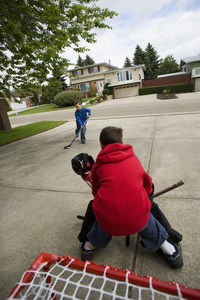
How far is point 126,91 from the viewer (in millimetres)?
33969

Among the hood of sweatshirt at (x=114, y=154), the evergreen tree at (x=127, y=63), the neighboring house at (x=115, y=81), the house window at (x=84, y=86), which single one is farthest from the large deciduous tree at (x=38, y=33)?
the evergreen tree at (x=127, y=63)

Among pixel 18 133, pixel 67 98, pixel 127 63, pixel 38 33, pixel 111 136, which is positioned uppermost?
pixel 127 63

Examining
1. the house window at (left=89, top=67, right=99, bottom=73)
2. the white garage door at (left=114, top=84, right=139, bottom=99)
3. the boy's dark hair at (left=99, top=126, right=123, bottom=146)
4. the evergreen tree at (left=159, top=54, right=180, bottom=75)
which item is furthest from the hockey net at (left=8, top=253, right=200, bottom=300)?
the evergreen tree at (left=159, top=54, right=180, bottom=75)

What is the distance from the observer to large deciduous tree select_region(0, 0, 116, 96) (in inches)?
195

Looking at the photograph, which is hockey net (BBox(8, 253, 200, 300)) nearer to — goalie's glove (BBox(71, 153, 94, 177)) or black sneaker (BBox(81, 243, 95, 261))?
black sneaker (BBox(81, 243, 95, 261))

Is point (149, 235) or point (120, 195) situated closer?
point (120, 195)

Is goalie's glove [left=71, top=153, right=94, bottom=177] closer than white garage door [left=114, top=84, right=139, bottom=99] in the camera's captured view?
Yes

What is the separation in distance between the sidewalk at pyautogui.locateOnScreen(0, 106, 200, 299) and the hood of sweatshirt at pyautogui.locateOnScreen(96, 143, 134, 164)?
3.72 ft

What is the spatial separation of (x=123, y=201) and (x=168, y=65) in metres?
59.1

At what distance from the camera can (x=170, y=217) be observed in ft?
7.64

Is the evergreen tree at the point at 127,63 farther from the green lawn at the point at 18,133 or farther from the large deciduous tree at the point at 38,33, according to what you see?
the large deciduous tree at the point at 38,33

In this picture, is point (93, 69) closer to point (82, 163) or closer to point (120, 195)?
point (82, 163)

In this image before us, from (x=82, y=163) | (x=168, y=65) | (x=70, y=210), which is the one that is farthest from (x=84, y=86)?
(x=82, y=163)

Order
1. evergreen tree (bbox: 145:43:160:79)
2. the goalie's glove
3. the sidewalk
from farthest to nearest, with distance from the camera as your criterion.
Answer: evergreen tree (bbox: 145:43:160:79) < the goalie's glove < the sidewalk
